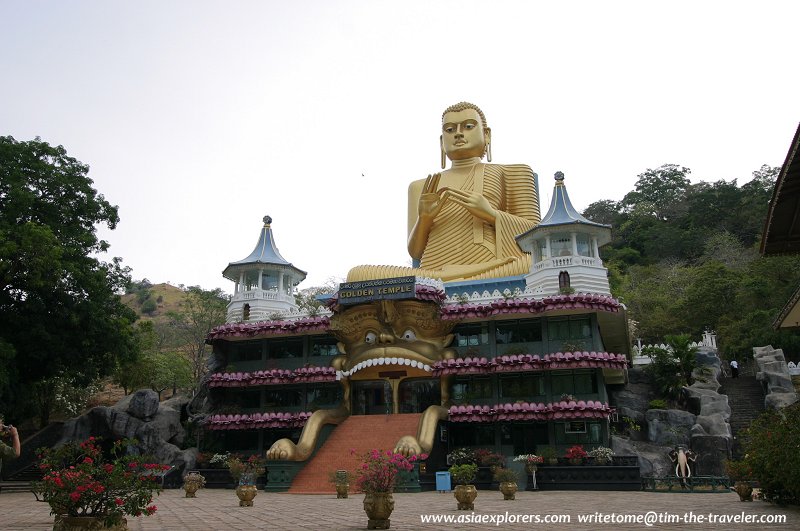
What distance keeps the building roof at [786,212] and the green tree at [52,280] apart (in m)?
20.9

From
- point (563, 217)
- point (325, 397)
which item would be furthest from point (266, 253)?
point (563, 217)

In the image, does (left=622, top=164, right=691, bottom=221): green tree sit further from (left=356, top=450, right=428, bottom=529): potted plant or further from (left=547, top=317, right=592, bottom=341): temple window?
(left=356, top=450, right=428, bottom=529): potted plant

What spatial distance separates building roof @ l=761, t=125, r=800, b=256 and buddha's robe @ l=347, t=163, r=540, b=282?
Answer: 18327 millimetres

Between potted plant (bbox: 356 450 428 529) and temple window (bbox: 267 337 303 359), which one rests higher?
temple window (bbox: 267 337 303 359)

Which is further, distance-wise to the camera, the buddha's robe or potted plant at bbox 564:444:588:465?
the buddha's robe

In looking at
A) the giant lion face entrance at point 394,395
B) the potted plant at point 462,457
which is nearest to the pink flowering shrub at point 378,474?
the potted plant at point 462,457

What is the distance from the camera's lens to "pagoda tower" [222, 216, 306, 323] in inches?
1227

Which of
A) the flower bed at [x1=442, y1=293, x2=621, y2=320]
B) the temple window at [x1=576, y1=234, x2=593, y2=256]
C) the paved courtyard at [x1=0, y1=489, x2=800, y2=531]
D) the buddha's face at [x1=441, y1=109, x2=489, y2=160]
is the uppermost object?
the buddha's face at [x1=441, y1=109, x2=489, y2=160]

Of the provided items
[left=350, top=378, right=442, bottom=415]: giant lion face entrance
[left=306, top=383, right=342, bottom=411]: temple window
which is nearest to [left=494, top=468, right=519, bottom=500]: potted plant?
[left=350, top=378, right=442, bottom=415]: giant lion face entrance

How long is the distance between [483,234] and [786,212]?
73.0ft

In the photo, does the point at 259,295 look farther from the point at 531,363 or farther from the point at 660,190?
the point at 660,190

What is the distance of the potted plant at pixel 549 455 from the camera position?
22219 millimetres

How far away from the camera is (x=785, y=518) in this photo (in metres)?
10.4

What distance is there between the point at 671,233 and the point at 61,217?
54279mm
